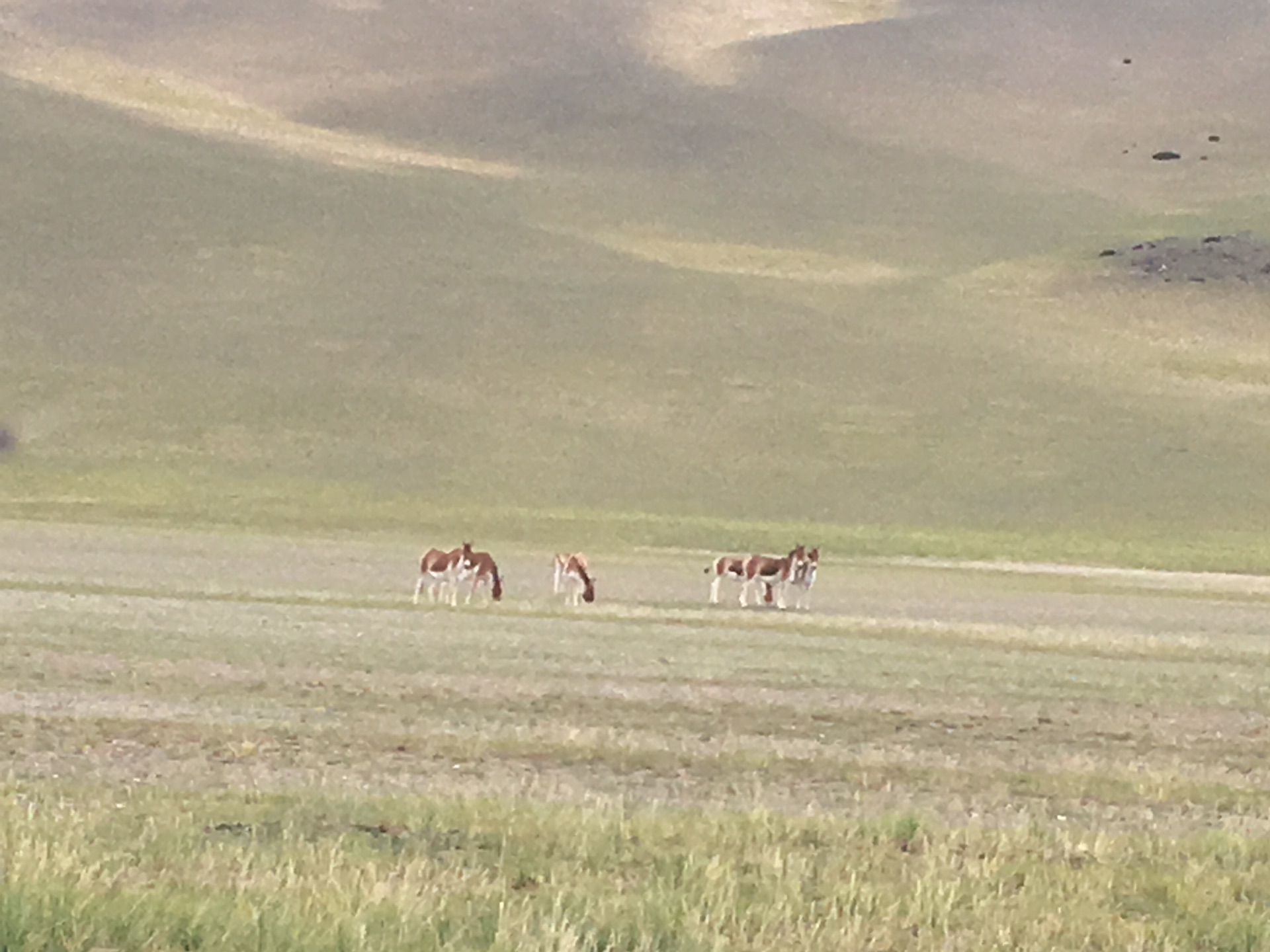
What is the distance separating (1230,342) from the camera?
9369 cm

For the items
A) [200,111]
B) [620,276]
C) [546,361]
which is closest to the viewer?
[546,361]

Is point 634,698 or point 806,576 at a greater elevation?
point 806,576

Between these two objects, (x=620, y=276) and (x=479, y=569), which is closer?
(x=479, y=569)

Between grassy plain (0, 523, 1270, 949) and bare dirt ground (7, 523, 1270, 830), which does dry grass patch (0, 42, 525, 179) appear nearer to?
bare dirt ground (7, 523, 1270, 830)

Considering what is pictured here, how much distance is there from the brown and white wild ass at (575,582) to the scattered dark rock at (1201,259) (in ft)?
239

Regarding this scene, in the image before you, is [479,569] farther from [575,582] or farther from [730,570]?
[730,570]

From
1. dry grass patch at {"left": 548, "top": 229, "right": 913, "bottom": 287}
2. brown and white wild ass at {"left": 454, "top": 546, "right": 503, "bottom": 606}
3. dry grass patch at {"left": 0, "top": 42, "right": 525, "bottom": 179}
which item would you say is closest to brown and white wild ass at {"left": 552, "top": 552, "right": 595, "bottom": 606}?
brown and white wild ass at {"left": 454, "top": 546, "right": 503, "bottom": 606}

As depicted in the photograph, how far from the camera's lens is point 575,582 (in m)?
36.9

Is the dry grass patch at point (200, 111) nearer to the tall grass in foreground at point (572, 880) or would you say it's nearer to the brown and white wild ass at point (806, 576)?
the brown and white wild ass at point (806, 576)

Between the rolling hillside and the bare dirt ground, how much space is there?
25.7 meters

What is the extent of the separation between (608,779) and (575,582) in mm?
21982

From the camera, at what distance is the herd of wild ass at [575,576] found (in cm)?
3378

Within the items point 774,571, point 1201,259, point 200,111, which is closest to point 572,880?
point 774,571

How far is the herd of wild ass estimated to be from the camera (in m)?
33.8
